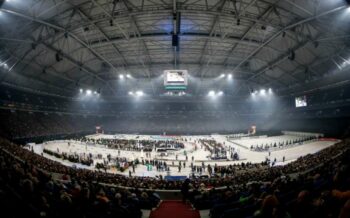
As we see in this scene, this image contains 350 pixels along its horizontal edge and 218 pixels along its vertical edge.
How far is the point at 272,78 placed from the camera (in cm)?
3925

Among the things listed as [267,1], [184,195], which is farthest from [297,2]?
[184,195]

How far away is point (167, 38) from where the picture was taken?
24.6m

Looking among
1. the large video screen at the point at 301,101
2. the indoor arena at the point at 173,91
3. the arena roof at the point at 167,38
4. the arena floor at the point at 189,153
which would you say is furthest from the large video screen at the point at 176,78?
the large video screen at the point at 301,101

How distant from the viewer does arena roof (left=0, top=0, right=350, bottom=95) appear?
55.9ft

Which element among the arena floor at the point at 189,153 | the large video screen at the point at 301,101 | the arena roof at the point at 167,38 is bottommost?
the arena floor at the point at 189,153

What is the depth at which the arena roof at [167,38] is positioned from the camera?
55.9ft


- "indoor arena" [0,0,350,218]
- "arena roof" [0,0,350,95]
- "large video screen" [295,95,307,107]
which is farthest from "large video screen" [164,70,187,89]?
"large video screen" [295,95,307,107]

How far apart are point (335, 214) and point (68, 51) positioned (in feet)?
96.9

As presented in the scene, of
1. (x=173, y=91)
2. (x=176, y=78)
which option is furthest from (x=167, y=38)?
(x=173, y=91)

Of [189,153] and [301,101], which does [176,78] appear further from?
[301,101]

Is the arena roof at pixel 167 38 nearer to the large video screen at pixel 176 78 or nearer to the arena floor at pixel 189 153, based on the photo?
the large video screen at pixel 176 78

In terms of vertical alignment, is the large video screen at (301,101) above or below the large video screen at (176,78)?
below

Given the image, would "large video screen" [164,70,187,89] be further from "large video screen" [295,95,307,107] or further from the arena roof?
"large video screen" [295,95,307,107]

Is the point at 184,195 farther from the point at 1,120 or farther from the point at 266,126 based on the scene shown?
the point at 266,126
